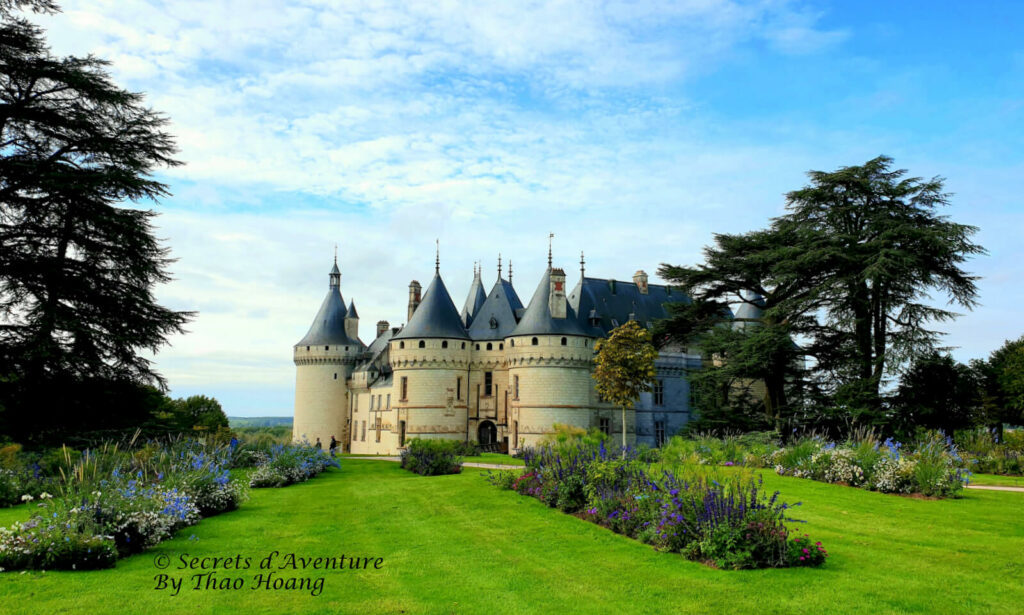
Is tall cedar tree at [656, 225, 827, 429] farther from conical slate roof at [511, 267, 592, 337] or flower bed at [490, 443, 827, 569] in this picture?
flower bed at [490, 443, 827, 569]

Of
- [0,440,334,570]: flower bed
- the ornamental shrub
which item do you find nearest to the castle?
the ornamental shrub

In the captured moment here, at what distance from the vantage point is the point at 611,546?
9.78 m

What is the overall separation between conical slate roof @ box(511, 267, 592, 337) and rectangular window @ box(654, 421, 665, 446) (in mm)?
8519

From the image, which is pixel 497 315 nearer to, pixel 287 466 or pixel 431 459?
pixel 431 459

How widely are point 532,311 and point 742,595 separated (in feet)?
103

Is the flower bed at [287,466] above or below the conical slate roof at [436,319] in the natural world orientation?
below

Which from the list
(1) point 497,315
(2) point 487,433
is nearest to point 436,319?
(1) point 497,315

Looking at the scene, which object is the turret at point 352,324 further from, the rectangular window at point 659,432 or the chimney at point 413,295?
the rectangular window at point 659,432

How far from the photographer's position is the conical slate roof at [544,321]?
37.6m

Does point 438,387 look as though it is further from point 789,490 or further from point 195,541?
point 195,541

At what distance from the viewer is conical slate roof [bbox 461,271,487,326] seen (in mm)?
45041

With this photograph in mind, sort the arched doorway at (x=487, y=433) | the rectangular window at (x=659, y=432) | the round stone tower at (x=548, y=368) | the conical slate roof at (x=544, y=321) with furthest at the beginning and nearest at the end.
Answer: the rectangular window at (x=659, y=432) → the arched doorway at (x=487, y=433) → the conical slate roof at (x=544, y=321) → the round stone tower at (x=548, y=368)

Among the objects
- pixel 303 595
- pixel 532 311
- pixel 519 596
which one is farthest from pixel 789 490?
pixel 532 311

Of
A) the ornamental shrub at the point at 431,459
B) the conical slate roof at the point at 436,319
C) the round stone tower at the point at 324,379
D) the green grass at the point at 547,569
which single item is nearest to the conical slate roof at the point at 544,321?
the conical slate roof at the point at 436,319
